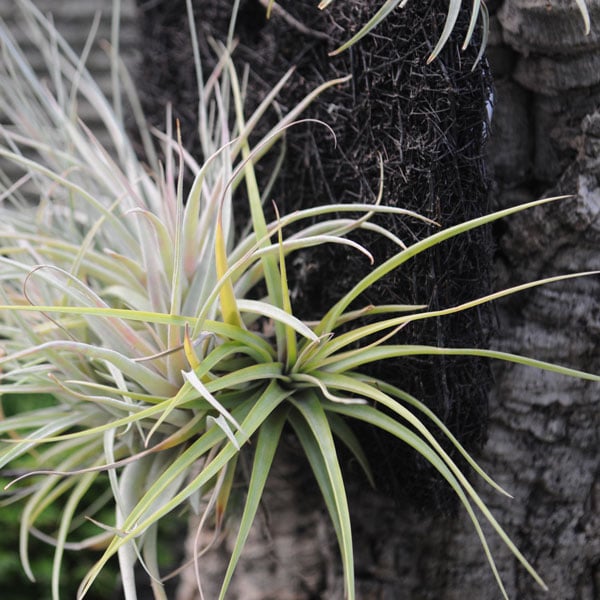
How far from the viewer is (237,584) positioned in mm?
1212

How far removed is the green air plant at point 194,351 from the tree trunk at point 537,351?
13 centimetres

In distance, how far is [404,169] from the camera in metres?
0.87

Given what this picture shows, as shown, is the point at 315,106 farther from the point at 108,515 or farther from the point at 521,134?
the point at 108,515

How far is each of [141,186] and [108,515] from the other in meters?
0.98

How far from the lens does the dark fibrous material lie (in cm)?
85

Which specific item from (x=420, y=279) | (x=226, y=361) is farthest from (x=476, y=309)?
(x=226, y=361)

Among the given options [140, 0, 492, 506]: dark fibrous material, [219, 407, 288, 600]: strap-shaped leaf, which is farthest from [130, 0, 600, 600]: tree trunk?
[219, 407, 288, 600]: strap-shaped leaf

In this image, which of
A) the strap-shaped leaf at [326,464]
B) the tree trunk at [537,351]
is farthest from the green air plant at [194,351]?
the tree trunk at [537,351]

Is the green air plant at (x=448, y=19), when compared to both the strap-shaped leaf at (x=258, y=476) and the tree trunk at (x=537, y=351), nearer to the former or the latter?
the tree trunk at (x=537, y=351)

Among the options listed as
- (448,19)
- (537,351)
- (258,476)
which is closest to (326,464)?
(258,476)

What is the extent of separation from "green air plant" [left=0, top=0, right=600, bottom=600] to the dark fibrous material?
0.03m

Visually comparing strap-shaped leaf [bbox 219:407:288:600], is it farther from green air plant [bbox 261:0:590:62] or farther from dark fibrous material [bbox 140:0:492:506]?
green air plant [bbox 261:0:590:62]

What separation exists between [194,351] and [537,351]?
1.50ft

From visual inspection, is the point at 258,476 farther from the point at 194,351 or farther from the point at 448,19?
the point at 448,19
